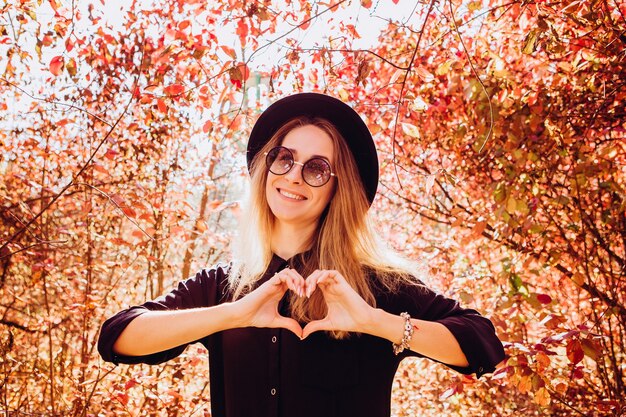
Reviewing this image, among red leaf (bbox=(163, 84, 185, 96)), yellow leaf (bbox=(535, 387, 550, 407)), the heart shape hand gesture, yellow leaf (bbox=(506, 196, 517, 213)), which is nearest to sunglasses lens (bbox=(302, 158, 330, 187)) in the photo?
the heart shape hand gesture

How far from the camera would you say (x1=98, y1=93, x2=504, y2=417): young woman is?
177 cm

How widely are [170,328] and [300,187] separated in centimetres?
70

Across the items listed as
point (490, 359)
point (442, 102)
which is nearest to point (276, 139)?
point (490, 359)

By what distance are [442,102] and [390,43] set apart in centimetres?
73

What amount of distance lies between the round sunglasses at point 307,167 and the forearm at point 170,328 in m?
0.60

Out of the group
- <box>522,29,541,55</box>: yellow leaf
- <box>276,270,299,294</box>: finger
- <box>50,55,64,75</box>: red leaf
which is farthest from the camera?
<box>50,55,64,75</box>: red leaf

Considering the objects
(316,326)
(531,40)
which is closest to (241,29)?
(531,40)

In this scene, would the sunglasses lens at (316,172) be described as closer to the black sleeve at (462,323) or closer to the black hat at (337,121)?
the black hat at (337,121)

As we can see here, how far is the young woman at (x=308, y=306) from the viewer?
1773 millimetres

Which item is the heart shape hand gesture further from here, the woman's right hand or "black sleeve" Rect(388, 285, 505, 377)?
"black sleeve" Rect(388, 285, 505, 377)

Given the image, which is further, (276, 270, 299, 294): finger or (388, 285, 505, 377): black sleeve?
(388, 285, 505, 377): black sleeve

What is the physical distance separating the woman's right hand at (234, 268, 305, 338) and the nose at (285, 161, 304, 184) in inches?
18.6

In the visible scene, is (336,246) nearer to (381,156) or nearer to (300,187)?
(300,187)

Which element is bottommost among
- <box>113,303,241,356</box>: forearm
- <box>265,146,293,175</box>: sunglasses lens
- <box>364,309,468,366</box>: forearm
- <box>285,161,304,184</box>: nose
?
<box>364,309,468,366</box>: forearm
